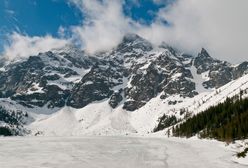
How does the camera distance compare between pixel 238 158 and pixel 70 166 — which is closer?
pixel 70 166

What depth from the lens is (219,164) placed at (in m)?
63.2

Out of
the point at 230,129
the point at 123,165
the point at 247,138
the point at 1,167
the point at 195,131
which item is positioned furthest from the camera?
the point at 195,131

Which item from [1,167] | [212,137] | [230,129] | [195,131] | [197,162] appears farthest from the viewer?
[195,131]

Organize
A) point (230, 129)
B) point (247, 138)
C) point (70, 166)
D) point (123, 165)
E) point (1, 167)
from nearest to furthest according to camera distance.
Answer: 1. point (1, 167)
2. point (70, 166)
3. point (123, 165)
4. point (247, 138)
5. point (230, 129)

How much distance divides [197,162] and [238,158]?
8.75m

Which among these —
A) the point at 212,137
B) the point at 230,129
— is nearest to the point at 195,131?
the point at 212,137

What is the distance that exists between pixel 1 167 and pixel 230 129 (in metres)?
92.4

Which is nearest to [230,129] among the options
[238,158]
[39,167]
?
[238,158]

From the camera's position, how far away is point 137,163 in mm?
65062

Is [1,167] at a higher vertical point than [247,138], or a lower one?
lower

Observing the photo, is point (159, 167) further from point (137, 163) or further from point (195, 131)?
point (195, 131)

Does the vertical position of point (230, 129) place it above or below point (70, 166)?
above

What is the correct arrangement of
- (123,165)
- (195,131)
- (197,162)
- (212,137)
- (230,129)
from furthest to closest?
(195,131) < (212,137) < (230,129) < (197,162) < (123,165)

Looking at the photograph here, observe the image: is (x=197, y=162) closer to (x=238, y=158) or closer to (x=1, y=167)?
(x=238, y=158)
